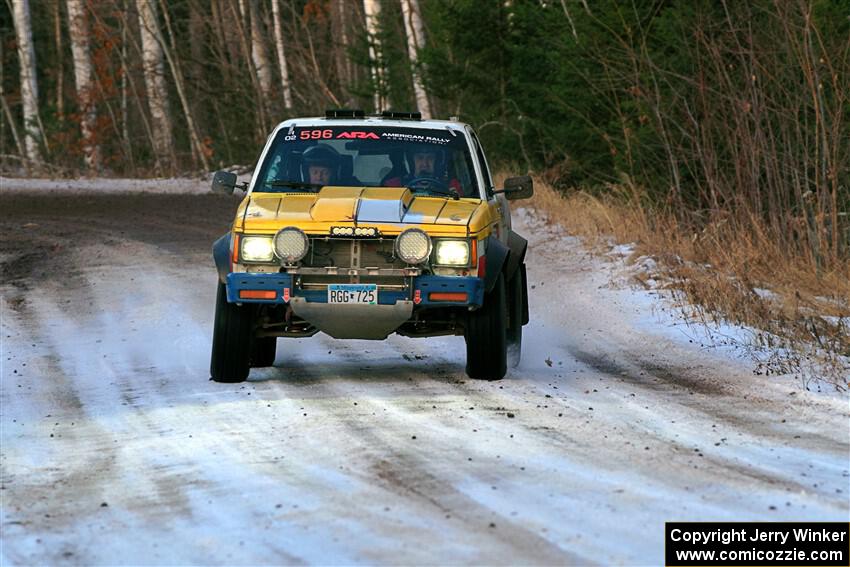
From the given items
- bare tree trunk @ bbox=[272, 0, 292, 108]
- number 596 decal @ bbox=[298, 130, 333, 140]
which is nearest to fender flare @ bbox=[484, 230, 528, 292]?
number 596 decal @ bbox=[298, 130, 333, 140]

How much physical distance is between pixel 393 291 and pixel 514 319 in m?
1.94

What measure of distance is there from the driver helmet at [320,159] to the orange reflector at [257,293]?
4.26ft

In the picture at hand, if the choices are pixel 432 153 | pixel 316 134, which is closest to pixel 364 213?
pixel 432 153

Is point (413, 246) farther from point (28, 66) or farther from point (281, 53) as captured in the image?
point (281, 53)

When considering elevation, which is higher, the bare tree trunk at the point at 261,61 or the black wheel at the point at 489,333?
the bare tree trunk at the point at 261,61

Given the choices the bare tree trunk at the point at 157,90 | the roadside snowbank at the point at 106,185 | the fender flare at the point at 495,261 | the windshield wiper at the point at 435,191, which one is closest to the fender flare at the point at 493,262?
the fender flare at the point at 495,261

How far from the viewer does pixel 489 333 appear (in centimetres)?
942

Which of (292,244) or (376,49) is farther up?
(376,49)

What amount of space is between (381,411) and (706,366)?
2.86m

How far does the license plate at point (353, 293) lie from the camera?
9062mm

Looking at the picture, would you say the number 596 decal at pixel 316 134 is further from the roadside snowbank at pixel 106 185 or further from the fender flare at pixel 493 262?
the roadside snowbank at pixel 106 185

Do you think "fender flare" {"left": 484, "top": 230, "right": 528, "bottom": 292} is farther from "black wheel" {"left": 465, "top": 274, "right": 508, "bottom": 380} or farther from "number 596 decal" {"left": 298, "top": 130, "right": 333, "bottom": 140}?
"number 596 decal" {"left": 298, "top": 130, "right": 333, "bottom": 140}

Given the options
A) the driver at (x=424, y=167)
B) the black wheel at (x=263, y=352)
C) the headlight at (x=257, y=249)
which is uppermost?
the driver at (x=424, y=167)

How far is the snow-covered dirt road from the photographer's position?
5.61 meters
